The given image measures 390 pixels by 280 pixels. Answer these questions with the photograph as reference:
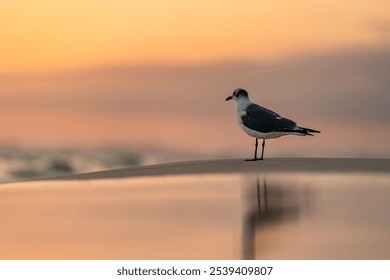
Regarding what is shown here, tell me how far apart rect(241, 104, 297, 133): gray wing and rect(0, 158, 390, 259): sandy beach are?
0.54 m

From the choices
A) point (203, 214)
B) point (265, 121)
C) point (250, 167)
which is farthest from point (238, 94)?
point (203, 214)

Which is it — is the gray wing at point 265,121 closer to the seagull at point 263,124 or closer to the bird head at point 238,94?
the seagull at point 263,124

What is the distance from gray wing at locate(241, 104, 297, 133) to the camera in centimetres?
936

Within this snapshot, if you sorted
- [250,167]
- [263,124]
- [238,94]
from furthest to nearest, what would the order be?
[238,94] → [263,124] → [250,167]

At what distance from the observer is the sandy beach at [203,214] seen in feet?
19.3

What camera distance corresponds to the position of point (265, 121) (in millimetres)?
9594

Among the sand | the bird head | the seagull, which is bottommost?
the sand

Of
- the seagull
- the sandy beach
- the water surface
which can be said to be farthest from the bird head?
the water surface

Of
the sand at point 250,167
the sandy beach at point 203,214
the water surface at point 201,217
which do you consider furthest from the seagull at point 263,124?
the water surface at point 201,217

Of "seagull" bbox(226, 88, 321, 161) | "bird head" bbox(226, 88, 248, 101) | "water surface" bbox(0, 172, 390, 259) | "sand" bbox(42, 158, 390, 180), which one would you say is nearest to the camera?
"water surface" bbox(0, 172, 390, 259)

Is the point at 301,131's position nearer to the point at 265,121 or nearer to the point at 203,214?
the point at 265,121

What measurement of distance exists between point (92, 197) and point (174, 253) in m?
1.85

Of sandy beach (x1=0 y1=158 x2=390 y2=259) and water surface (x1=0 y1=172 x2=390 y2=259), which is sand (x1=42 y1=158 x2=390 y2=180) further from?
water surface (x1=0 y1=172 x2=390 y2=259)

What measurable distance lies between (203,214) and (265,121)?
3.01 metres
